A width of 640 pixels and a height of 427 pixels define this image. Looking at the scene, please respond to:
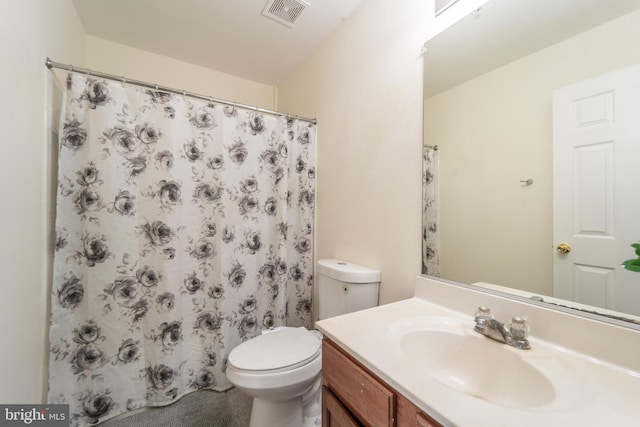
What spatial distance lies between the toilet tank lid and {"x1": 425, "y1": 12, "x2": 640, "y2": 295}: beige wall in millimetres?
354

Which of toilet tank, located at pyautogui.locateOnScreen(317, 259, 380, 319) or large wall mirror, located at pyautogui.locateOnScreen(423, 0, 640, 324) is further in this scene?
toilet tank, located at pyautogui.locateOnScreen(317, 259, 380, 319)

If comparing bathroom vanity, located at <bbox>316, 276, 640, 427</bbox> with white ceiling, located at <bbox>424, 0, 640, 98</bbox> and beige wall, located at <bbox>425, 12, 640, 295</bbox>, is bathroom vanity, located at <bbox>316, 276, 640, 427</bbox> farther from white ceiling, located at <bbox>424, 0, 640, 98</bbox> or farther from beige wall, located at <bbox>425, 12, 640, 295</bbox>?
white ceiling, located at <bbox>424, 0, 640, 98</bbox>

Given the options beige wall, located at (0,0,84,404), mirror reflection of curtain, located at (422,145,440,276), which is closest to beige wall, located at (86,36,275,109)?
beige wall, located at (0,0,84,404)

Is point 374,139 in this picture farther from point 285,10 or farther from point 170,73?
point 170,73

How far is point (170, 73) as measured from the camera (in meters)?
1.94

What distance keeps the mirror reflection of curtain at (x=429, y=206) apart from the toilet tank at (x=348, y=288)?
286 mm

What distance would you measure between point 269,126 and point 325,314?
1272 mm

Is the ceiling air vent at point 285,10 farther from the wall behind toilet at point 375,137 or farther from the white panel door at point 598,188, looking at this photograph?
the white panel door at point 598,188

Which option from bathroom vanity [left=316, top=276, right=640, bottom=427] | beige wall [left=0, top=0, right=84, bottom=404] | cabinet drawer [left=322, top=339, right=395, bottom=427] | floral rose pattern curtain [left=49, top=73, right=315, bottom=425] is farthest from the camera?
floral rose pattern curtain [left=49, top=73, right=315, bottom=425]

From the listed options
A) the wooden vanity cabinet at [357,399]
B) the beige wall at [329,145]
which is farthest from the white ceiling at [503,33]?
the wooden vanity cabinet at [357,399]

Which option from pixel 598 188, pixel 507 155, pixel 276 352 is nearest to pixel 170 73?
pixel 276 352

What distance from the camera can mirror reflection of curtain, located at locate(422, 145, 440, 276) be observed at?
1.03 metres

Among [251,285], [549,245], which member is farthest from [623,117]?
[251,285]

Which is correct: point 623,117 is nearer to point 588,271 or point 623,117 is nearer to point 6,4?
point 588,271
